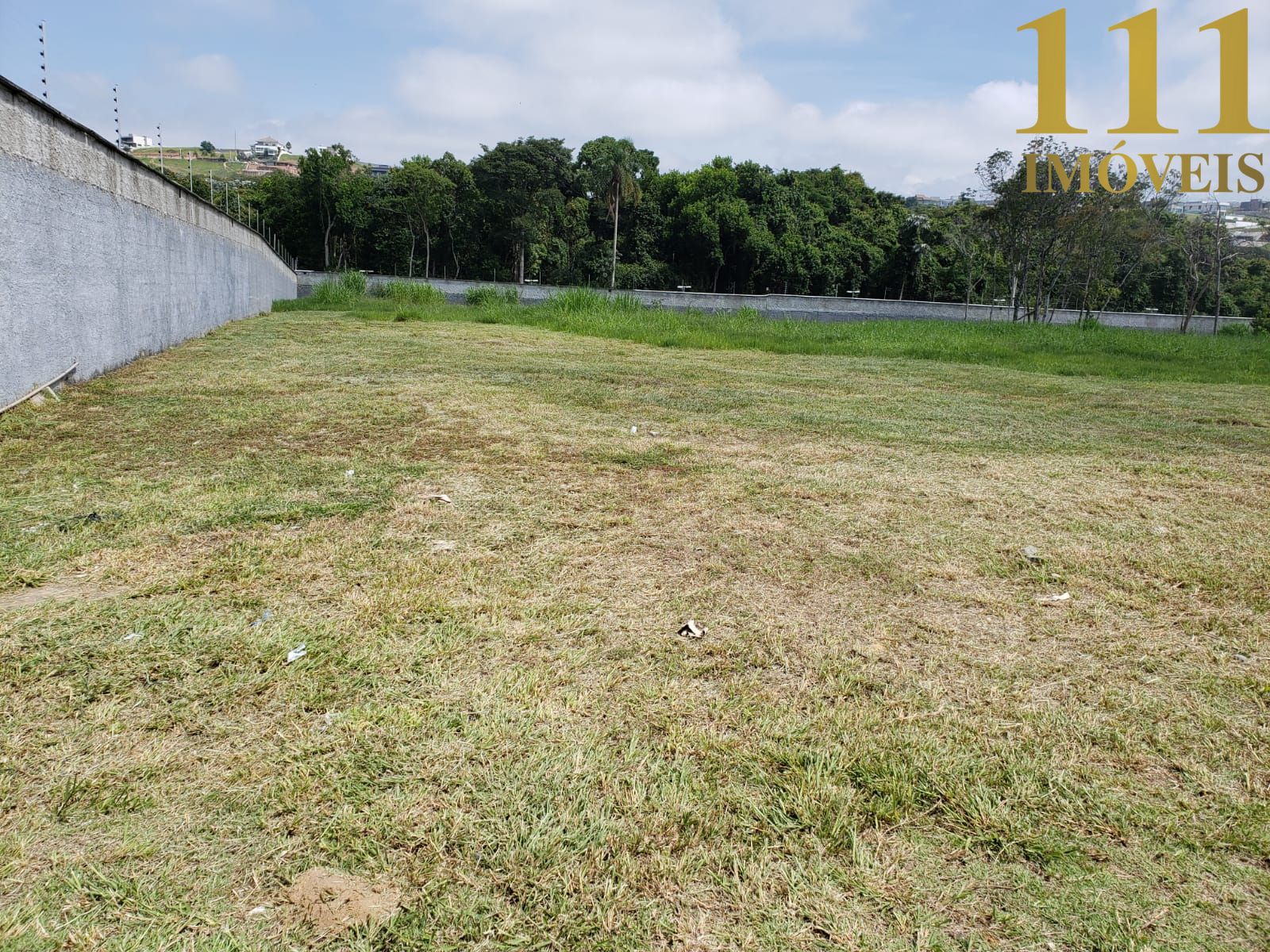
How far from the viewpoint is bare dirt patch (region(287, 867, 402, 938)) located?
130 cm

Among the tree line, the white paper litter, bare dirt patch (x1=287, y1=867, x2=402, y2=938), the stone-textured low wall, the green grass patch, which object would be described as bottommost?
bare dirt patch (x1=287, y1=867, x2=402, y2=938)

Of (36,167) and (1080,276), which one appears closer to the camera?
(36,167)

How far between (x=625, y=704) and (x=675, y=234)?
172ft

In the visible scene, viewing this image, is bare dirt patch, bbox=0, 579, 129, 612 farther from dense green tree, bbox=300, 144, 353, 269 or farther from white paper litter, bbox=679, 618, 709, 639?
dense green tree, bbox=300, 144, 353, 269

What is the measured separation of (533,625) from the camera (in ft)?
7.77

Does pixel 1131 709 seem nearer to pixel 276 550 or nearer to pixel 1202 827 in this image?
pixel 1202 827

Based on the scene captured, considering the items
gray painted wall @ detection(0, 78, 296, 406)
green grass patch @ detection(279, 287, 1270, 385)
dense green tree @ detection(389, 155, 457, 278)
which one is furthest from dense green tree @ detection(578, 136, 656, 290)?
gray painted wall @ detection(0, 78, 296, 406)

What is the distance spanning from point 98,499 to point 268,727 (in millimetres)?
2185

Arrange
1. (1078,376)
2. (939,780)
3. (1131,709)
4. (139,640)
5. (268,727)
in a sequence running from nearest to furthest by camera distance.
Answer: (939,780) < (268,727) < (1131,709) < (139,640) < (1078,376)

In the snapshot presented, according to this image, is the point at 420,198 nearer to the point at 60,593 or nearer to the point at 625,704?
the point at 60,593

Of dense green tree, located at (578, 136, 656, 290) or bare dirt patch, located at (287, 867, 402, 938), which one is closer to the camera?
bare dirt patch, located at (287, 867, 402, 938)

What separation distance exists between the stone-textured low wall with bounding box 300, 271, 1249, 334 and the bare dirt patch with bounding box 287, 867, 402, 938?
74.6 ft

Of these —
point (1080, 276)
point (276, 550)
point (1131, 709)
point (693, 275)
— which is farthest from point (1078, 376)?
point (693, 275)

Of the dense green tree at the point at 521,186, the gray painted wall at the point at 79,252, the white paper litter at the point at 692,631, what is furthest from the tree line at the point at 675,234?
the white paper litter at the point at 692,631
